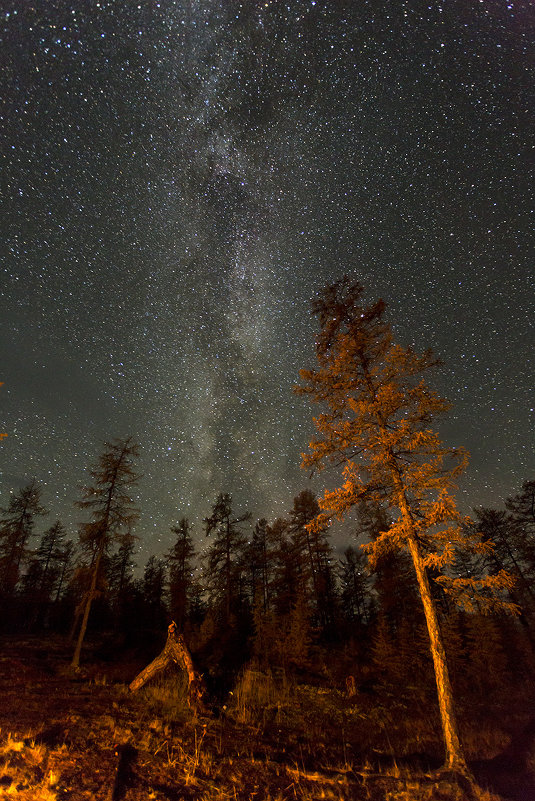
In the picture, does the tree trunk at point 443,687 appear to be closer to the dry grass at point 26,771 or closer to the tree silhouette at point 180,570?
the dry grass at point 26,771

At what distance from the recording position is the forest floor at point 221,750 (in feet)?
17.6

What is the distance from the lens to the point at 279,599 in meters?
30.7

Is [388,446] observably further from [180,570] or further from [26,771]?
[180,570]

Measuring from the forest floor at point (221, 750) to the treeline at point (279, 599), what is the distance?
151 inches

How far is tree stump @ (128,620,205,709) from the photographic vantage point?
10672 millimetres

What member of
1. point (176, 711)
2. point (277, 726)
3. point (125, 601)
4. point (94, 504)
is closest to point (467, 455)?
point (277, 726)

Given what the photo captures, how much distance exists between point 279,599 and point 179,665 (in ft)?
69.8

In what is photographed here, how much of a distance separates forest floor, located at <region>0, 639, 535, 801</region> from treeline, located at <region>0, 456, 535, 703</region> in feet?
12.5

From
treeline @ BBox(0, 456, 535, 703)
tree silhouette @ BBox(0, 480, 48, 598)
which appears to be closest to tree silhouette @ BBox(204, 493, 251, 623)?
treeline @ BBox(0, 456, 535, 703)

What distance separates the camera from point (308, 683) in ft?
56.9

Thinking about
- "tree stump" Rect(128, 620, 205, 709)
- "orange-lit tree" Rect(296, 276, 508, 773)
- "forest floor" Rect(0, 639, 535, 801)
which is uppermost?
"orange-lit tree" Rect(296, 276, 508, 773)

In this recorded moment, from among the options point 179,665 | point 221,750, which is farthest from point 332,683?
point 221,750

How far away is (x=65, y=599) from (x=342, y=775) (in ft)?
152

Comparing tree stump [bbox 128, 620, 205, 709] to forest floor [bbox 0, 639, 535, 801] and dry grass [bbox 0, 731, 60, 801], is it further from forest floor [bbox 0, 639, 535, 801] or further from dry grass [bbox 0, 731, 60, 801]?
dry grass [bbox 0, 731, 60, 801]
